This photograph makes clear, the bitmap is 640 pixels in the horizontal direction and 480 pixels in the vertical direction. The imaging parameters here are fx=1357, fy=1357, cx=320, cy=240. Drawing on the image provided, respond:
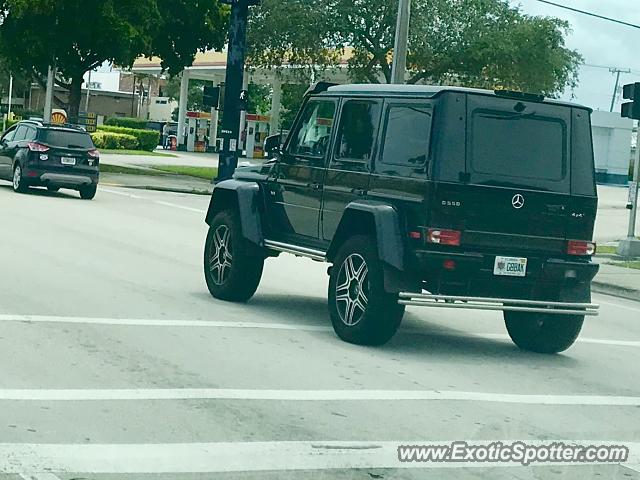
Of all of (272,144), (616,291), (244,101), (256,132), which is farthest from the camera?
(256,132)

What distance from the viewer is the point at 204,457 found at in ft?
23.5

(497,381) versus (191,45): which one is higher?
(191,45)

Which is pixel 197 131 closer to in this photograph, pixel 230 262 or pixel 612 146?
pixel 612 146

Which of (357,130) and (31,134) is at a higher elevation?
(357,130)

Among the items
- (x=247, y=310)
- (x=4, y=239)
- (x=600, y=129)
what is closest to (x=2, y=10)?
(x=4, y=239)

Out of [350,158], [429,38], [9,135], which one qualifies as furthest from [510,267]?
[429,38]

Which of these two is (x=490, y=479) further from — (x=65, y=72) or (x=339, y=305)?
(x=65, y=72)

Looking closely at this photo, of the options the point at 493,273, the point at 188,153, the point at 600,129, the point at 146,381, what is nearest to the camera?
the point at 146,381

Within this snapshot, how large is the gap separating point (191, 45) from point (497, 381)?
3569cm

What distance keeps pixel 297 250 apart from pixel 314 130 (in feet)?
3.91

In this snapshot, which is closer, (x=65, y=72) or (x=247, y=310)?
(x=247, y=310)

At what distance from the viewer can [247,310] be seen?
13.2m

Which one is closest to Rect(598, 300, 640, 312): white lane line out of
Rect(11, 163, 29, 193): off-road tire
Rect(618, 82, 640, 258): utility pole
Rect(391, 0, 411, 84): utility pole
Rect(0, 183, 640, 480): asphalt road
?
Rect(0, 183, 640, 480): asphalt road

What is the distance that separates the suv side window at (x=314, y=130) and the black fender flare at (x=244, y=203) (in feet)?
2.09
